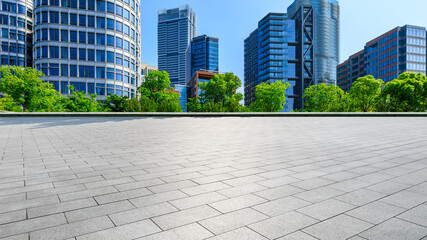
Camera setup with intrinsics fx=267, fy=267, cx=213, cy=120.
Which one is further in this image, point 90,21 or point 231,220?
point 90,21

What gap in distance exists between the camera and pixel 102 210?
8.68 feet

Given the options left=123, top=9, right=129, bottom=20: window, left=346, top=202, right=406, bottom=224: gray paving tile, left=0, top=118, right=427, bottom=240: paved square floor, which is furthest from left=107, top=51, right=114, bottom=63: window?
left=346, top=202, right=406, bottom=224: gray paving tile

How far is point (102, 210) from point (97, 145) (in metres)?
4.85

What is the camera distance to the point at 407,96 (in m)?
38.3

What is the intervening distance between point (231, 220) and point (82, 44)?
194ft

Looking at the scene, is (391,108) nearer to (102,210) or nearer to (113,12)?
(102,210)

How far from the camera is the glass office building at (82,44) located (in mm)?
51562

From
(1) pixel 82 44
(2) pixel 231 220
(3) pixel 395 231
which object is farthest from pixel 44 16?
(3) pixel 395 231

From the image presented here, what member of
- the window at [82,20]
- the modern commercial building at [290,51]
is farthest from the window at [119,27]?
the modern commercial building at [290,51]

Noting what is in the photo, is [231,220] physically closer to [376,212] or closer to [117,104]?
[376,212]

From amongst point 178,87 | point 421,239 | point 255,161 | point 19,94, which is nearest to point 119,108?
point 255,161

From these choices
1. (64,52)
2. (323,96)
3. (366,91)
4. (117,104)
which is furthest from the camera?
(323,96)

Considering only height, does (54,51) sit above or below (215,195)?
above

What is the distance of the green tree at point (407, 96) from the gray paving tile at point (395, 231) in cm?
4167
